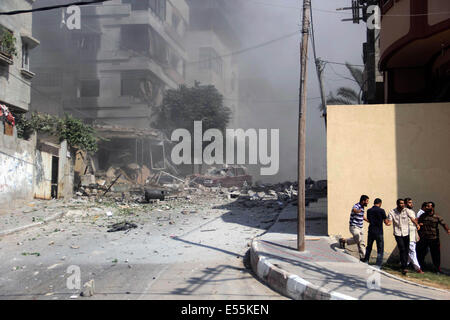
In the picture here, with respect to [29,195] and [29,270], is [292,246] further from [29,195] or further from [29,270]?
[29,195]

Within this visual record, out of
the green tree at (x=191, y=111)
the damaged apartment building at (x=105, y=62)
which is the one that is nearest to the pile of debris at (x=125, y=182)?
the green tree at (x=191, y=111)

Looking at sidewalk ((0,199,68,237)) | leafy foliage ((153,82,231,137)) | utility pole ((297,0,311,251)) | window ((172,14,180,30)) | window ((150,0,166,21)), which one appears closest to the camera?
utility pole ((297,0,311,251))

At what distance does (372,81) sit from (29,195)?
14.3m

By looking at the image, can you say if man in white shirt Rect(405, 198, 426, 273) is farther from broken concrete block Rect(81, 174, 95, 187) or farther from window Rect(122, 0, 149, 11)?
window Rect(122, 0, 149, 11)

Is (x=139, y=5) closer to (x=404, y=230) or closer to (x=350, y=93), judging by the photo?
(x=350, y=93)

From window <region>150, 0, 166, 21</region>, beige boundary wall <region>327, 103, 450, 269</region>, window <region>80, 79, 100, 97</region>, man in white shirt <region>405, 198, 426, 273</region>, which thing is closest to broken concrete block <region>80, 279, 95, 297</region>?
man in white shirt <region>405, 198, 426, 273</region>

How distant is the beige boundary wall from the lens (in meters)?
9.23

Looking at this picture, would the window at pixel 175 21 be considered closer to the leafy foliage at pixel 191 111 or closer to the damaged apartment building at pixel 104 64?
the damaged apartment building at pixel 104 64

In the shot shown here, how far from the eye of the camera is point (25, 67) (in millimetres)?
16406

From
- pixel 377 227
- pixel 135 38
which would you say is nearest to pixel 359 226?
pixel 377 227

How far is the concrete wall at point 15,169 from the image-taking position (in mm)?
12973

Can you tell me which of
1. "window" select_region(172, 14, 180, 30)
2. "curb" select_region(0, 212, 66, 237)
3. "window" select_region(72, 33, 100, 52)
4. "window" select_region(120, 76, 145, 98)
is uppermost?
"window" select_region(172, 14, 180, 30)

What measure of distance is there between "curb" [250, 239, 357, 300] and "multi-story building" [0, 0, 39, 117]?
1242 centimetres

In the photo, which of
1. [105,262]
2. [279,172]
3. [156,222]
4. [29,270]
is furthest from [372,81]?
[279,172]
